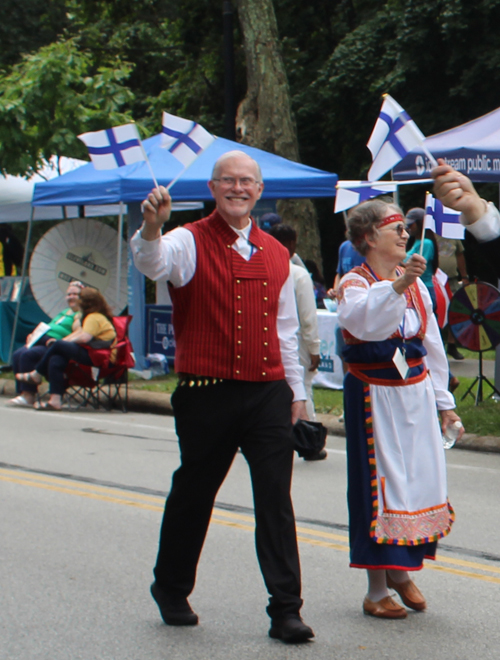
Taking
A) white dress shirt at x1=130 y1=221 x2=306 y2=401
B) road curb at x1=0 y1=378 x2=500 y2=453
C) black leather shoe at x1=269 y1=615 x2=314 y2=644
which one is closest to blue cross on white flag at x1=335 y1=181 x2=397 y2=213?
road curb at x1=0 y1=378 x2=500 y2=453

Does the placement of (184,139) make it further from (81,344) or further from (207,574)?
(81,344)

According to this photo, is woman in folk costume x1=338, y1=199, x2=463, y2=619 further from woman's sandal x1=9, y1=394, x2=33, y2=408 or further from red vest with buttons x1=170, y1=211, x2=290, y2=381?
woman's sandal x1=9, y1=394, x2=33, y2=408

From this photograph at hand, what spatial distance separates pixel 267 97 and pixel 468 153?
9.58m

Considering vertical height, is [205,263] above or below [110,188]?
below

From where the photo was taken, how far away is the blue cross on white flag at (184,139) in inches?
177

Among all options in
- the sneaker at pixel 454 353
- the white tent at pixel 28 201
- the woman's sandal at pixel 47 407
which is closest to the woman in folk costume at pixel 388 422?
the woman's sandal at pixel 47 407

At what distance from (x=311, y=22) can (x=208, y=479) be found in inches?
967

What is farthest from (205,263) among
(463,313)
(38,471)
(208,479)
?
Answer: (463,313)

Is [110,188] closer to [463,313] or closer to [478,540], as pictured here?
[463,313]

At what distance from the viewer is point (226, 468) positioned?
4344 mm

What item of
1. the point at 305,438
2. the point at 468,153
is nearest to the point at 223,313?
the point at 305,438

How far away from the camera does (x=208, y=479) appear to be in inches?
169

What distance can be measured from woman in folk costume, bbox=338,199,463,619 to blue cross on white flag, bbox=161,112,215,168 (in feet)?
2.37

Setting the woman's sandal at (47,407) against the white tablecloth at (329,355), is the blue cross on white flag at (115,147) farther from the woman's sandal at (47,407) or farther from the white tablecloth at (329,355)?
the white tablecloth at (329,355)
